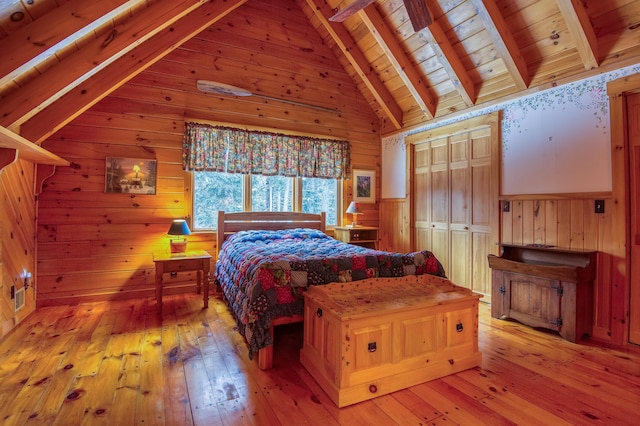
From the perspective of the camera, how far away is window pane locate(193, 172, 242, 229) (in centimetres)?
445

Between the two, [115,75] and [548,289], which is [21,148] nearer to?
[115,75]

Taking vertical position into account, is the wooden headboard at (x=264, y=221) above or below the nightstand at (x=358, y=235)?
above

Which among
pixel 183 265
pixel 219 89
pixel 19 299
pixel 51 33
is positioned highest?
pixel 219 89

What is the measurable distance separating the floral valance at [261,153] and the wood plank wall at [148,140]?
17 cm

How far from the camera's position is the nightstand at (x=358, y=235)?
5.02 m

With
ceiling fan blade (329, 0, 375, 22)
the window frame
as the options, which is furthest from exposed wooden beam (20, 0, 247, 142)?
ceiling fan blade (329, 0, 375, 22)

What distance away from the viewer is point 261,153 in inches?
187

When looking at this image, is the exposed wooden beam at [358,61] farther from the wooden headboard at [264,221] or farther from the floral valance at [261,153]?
the wooden headboard at [264,221]

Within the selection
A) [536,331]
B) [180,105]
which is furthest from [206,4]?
[536,331]

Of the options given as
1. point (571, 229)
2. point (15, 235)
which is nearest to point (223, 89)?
point (15, 235)

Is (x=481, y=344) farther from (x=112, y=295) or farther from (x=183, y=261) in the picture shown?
(x=112, y=295)

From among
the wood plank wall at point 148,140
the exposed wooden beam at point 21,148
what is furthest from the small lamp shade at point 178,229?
the exposed wooden beam at point 21,148

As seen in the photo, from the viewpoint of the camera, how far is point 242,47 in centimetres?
470

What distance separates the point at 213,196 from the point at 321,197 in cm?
170
